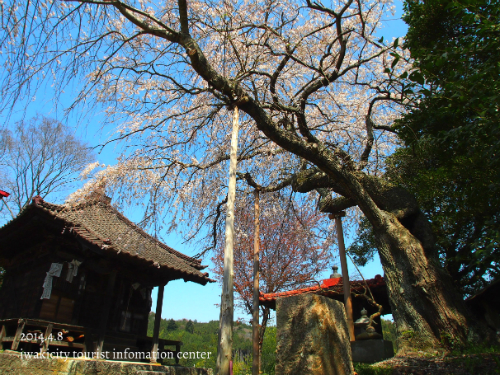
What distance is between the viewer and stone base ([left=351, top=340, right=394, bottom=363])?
5.77m

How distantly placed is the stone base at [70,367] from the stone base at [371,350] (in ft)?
11.4

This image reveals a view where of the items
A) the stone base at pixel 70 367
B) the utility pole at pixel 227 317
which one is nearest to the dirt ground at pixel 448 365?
the utility pole at pixel 227 317

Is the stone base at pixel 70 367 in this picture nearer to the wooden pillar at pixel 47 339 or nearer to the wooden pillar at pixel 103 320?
the wooden pillar at pixel 47 339

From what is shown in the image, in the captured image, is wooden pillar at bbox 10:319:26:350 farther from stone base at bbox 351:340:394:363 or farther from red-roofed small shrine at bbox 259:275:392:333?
stone base at bbox 351:340:394:363

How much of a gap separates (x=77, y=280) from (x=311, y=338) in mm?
6581

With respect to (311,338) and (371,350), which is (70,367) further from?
(371,350)

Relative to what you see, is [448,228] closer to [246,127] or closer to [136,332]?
[246,127]

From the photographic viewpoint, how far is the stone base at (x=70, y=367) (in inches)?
183

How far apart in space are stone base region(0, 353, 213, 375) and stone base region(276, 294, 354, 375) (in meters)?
2.72

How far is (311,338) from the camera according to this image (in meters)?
3.38

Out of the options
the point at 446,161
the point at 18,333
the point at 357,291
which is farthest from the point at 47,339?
the point at 446,161

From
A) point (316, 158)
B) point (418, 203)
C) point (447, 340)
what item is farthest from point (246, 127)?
point (447, 340)

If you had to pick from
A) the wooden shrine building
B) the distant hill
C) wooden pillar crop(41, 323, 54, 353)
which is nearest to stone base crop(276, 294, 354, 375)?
the wooden shrine building

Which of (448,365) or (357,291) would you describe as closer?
(448,365)
